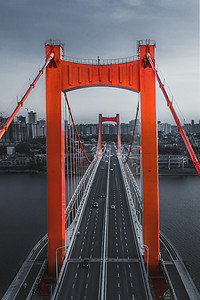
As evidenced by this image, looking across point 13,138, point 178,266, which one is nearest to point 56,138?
point 178,266

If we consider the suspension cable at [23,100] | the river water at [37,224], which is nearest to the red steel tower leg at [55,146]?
the suspension cable at [23,100]

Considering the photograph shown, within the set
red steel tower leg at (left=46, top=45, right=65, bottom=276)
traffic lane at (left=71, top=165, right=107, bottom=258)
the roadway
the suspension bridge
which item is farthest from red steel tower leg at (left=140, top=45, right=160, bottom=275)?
traffic lane at (left=71, top=165, right=107, bottom=258)

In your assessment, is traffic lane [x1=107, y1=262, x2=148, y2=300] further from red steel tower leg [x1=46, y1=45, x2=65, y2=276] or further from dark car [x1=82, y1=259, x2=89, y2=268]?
red steel tower leg [x1=46, y1=45, x2=65, y2=276]

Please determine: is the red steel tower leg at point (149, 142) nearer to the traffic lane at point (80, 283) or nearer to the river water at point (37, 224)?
the traffic lane at point (80, 283)

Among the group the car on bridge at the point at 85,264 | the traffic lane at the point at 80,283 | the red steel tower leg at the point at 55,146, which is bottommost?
the traffic lane at the point at 80,283

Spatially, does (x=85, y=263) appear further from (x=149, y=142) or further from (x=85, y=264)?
(x=149, y=142)
